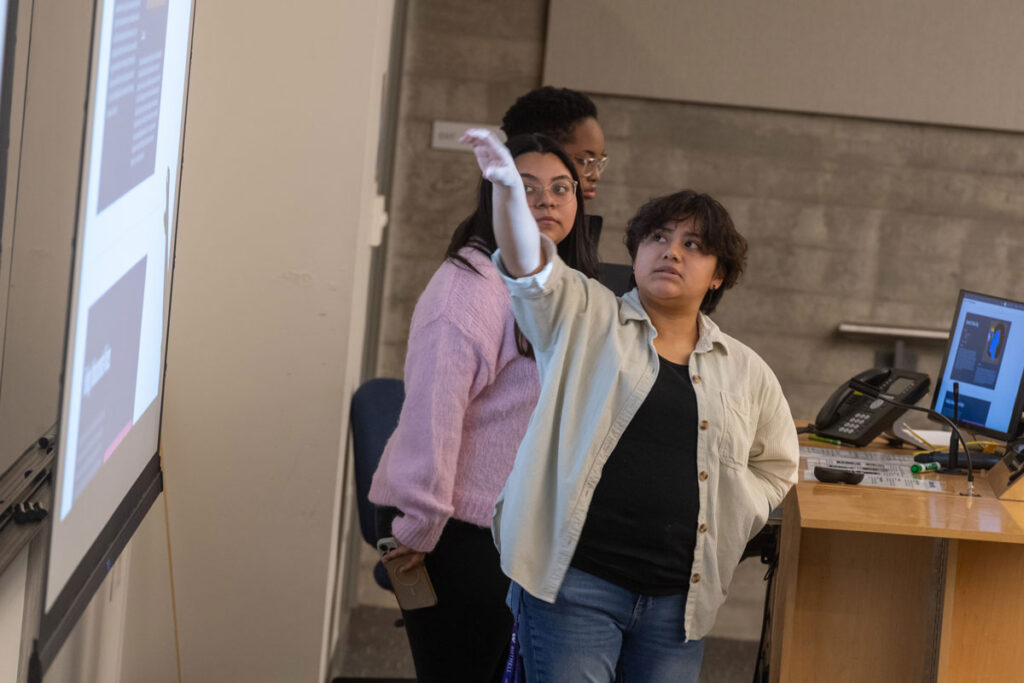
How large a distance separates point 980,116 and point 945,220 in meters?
0.37

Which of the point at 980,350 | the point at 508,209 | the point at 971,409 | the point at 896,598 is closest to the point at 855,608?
the point at 896,598

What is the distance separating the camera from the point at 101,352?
1621 millimetres

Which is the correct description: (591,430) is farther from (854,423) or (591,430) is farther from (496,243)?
(854,423)

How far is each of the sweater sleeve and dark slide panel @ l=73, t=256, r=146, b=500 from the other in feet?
1.58

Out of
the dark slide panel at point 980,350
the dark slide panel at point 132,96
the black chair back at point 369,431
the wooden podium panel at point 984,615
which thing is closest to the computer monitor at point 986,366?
the dark slide panel at point 980,350

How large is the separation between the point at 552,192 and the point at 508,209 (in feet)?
1.57

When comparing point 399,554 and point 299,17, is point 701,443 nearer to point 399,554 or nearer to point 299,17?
point 399,554

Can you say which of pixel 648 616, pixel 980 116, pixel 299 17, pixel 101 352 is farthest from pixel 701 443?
pixel 980 116

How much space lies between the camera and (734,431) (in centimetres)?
189

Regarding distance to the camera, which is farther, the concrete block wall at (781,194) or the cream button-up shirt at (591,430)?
the concrete block wall at (781,194)

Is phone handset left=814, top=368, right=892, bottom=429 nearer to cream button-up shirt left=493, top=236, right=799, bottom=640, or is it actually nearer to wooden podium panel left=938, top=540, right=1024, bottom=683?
wooden podium panel left=938, top=540, right=1024, bottom=683

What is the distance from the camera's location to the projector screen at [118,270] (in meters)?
1.41

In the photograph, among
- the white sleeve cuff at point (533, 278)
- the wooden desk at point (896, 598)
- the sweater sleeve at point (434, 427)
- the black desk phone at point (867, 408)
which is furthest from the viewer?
the black desk phone at point (867, 408)

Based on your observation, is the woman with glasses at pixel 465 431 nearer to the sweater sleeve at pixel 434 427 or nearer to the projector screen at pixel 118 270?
the sweater sleeve at pixel 434 427
